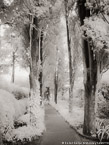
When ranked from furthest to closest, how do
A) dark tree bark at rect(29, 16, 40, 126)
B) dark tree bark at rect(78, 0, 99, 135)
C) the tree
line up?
dark tree bark at rect(29, 16, 40, 126), dark tree bark at rect(78, 0, 99, 135), the tree

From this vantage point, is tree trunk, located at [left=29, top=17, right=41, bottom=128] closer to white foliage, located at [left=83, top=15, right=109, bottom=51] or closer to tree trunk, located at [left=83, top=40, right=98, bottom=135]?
tree trunk, located at [left=83, top=40, right=98, bottom=135]

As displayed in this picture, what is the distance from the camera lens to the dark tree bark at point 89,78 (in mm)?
7668

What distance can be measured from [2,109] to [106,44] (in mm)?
4685

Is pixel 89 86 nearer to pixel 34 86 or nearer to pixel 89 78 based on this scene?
pixel 89 78

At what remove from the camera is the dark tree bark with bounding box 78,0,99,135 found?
767 centimetres

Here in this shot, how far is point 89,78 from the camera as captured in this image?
780cm

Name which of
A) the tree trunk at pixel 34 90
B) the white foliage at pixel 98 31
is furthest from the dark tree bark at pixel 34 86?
the white foliage at pixel 98 31

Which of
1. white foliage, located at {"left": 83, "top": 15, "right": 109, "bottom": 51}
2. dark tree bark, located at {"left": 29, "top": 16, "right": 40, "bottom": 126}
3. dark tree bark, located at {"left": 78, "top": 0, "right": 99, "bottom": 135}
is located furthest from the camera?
dark tree bark, located at {"left": 29, "top": 16, "right": 40, "bottom": 126}

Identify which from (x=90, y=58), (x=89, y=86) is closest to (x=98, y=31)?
(x=90, y=58)

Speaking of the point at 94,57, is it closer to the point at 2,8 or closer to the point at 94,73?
the point at 94,73

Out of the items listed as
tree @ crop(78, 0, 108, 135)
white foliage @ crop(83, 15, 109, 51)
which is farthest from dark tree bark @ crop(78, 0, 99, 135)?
white foliage @ crop(83, 15, 109, 51)

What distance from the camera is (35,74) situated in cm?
1046

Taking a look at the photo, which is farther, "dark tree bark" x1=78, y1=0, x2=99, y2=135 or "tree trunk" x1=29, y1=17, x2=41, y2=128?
"tree trunk" x1=29, y1=17, x2=41, y2=128

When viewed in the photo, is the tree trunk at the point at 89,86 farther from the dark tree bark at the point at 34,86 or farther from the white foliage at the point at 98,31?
the dark tree bark at the point at 34,86
